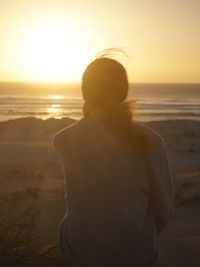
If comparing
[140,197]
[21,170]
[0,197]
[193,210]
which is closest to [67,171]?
[140,197]

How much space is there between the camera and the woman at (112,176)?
2836 mm

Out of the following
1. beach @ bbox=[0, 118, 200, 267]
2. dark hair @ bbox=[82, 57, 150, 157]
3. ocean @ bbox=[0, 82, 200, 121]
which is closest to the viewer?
dark hair @ bbox=[82, 57, 150, 157]

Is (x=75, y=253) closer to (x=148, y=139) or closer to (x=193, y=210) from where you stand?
(x=148, y=139)

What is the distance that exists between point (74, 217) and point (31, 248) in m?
1.24

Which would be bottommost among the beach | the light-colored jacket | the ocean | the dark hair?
the ocean

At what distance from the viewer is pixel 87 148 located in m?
2.90

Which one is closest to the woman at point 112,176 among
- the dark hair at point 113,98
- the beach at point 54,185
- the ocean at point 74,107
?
the dark hair at point 113,98

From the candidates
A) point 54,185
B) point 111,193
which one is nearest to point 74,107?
point 54,185

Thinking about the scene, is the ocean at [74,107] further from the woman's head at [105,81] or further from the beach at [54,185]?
the beach at [54,185]

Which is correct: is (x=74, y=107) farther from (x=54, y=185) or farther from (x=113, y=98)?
(x=113, y=98)

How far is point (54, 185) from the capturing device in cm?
889

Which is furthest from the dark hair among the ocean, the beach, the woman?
the beach

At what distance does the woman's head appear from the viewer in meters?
2.82

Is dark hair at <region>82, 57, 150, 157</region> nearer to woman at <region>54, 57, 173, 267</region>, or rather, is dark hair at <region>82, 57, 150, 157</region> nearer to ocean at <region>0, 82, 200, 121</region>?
woman at <region>54, 57, 173, 267</region>
